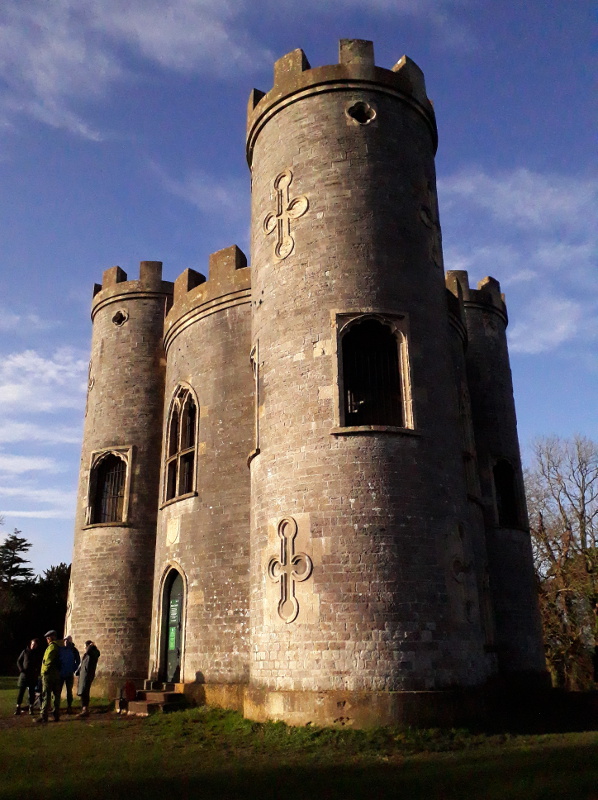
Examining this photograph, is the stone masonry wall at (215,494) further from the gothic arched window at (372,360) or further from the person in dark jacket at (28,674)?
the gothic arched window at (372,360)

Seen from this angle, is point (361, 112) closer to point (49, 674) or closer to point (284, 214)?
point (284, 214)

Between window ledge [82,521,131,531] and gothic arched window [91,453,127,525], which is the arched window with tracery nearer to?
window ledge [82,521,131,531]

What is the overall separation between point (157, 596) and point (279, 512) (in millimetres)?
5951

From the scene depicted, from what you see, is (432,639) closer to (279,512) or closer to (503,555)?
(279,512)

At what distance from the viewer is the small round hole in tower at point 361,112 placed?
1376 centimetres

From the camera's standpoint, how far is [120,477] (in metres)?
19.0

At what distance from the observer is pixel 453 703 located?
10234 mm

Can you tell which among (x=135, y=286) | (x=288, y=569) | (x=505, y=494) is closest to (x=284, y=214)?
(x=288, y=569)

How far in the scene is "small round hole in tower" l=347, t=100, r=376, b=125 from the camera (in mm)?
13758

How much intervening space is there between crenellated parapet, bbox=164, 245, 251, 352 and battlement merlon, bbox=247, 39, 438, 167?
319 cm

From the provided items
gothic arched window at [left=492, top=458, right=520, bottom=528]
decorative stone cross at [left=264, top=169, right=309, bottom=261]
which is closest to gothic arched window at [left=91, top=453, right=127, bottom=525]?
decorative stone cross at [left=264, top=169, right=309, bottom=261]

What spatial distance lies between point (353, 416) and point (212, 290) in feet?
16.9

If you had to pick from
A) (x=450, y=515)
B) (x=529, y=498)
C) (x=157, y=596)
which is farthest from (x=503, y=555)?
(x=529, y=498)

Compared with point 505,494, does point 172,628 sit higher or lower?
lower
